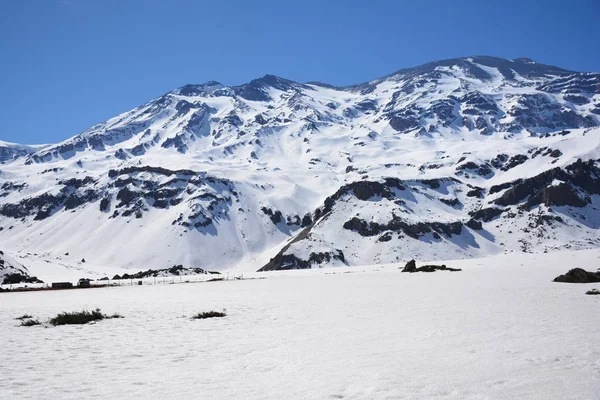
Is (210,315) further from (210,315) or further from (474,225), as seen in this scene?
(474,225)

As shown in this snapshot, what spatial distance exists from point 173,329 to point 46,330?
4372 millimetres

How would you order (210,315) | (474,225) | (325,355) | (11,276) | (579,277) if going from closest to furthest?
(325,355), (210,315), (579,277), (11,276), (474,225)

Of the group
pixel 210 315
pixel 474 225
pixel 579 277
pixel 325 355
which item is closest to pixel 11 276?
pixel 210 315

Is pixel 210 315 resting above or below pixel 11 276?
below

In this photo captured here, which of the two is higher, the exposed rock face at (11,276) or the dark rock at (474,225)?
the dark rock at (474,225)

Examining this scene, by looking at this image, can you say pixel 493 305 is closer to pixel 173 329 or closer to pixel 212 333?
pixel 212 333

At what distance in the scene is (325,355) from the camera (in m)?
9.83

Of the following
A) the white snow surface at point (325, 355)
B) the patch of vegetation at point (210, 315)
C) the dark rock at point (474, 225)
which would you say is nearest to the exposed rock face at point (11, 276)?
the white snow surface at point (325, 355)

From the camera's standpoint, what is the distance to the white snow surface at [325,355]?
7371 mm

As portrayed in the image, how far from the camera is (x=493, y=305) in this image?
17016 mm

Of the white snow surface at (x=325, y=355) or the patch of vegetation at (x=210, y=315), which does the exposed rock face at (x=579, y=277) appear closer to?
the white snow surface at (x=325, y=355)

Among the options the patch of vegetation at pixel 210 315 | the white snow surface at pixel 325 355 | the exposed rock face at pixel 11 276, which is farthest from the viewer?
the exposed rock face at pixel 11 276

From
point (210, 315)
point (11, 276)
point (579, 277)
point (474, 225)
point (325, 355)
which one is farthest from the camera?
point (474, 225)

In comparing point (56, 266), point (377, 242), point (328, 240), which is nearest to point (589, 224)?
point (377, 242)
